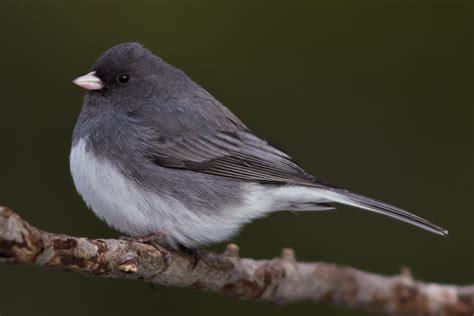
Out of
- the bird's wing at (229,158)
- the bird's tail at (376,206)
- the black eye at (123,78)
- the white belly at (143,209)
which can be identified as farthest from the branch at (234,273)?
the black eye at (123,78)

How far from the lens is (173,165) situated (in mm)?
3459

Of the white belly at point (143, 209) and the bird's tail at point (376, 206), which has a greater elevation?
the bird's tail at point (376, 206)

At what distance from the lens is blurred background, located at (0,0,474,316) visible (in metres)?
4.46

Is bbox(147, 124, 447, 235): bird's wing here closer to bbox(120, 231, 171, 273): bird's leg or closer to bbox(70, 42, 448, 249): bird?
bbox(70, 42, 448, 249): bird

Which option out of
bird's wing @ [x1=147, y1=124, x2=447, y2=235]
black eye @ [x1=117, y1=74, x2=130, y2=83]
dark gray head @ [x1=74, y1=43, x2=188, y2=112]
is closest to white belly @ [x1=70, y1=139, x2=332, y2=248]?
bird's wing @ [x1=147, y1=124, x2=447, y2=235]

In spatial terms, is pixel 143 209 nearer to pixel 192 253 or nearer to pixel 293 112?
pixel 192 253

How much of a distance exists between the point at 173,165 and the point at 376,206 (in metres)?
1.00

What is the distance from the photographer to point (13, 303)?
14.1ft

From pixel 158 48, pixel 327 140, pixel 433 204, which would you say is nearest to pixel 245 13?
pixel 158 48

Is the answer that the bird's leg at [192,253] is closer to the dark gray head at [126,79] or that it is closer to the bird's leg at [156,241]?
the bird's leg at [156,241]

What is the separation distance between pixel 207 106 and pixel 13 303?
5.77 ft

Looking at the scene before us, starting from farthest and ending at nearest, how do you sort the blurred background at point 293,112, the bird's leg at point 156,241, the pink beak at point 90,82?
the blurred background at point 293,112 < the pink beak at point 90,82 < the bird's leg at point 156,241

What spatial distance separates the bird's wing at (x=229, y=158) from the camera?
349cm

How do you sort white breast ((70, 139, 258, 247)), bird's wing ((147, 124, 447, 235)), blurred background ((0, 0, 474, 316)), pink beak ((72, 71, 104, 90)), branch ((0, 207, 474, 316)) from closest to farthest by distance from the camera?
branch ((0, 207, 474, 316)), white breast ((70, 139, 258, 247)), bird's wing ((147, 124, 447, 235)), pink beak ((72, 71, 104, 90)), blurred background ((0, 0, 474, 316))
